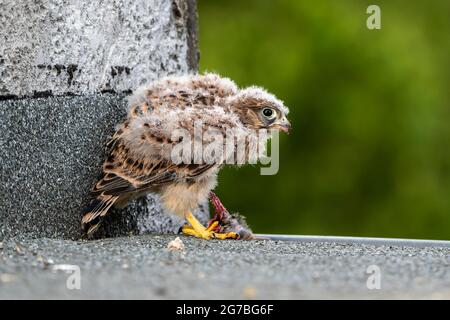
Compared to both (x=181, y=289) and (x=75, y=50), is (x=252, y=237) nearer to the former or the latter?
(x=75, y=50)

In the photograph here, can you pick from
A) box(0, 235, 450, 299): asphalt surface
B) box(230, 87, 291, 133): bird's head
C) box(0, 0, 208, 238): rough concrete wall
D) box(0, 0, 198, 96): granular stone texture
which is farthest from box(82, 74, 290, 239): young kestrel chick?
box(0, 235, 450, 299): asphalt surface

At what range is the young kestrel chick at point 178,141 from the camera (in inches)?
174

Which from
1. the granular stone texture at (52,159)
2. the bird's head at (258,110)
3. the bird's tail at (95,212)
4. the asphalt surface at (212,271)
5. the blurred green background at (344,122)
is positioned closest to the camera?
the asphalt surface at (212,271)

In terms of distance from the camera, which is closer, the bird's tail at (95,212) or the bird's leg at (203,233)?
the bird's tail at (95,212)

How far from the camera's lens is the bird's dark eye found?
4.68 metres

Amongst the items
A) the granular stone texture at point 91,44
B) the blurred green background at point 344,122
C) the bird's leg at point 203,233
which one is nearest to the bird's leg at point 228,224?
the bird's leg at point 203,233

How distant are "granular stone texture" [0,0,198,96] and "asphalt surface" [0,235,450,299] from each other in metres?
0.73

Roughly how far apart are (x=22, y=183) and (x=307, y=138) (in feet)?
10.8

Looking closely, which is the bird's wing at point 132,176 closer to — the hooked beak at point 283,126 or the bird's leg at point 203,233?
the bird's leg at point 203,233

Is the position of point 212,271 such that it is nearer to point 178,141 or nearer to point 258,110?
point 178,141

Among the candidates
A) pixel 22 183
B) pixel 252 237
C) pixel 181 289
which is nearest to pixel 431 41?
pixel 252 237

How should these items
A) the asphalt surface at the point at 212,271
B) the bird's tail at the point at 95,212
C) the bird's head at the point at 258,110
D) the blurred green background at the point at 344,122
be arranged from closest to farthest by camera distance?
the asphalt surface at the point at 212,271
the bird's tail at the point at 95,212
the bird's head at the point at 258,110
the blurred green background at the point at 344,122
